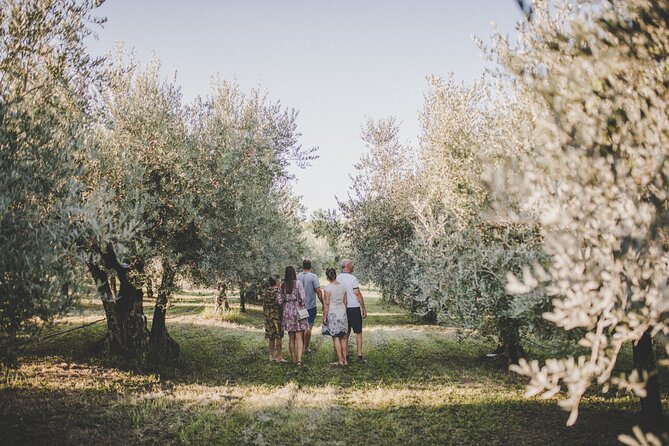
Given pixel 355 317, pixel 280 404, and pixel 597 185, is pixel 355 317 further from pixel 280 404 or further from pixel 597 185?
pixel 597 185

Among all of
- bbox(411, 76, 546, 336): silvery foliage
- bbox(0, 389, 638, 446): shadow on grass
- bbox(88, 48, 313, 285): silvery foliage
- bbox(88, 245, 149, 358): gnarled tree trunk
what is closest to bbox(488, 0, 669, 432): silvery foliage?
bbox(411, 76, 546, 336): silvery foliage

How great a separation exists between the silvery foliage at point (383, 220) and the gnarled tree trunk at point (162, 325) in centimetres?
1602

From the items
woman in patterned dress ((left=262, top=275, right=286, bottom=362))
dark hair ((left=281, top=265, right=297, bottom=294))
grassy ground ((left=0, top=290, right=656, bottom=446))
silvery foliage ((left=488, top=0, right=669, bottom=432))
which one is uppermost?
silvery foliage ((left=488, top=0, right=669, bottom=432))

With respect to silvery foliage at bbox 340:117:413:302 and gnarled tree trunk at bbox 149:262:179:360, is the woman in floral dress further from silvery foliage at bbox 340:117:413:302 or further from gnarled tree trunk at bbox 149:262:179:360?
silvery foliage at bbox 340:117:413:302

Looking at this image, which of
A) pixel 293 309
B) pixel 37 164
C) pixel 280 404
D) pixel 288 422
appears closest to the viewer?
pixel 37 164

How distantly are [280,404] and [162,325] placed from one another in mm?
5499

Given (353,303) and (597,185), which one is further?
(353,303)

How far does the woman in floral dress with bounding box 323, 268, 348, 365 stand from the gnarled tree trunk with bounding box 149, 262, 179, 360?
441cm

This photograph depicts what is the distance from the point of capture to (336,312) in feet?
43.5

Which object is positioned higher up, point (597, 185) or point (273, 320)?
point (597, 185)

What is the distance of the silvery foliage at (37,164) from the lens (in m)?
6.10

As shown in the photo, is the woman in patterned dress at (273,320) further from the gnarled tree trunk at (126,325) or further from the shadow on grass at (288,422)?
the shadow on grass at (288,422)

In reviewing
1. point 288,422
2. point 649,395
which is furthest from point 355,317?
point 649,395

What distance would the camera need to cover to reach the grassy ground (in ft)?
24.3
